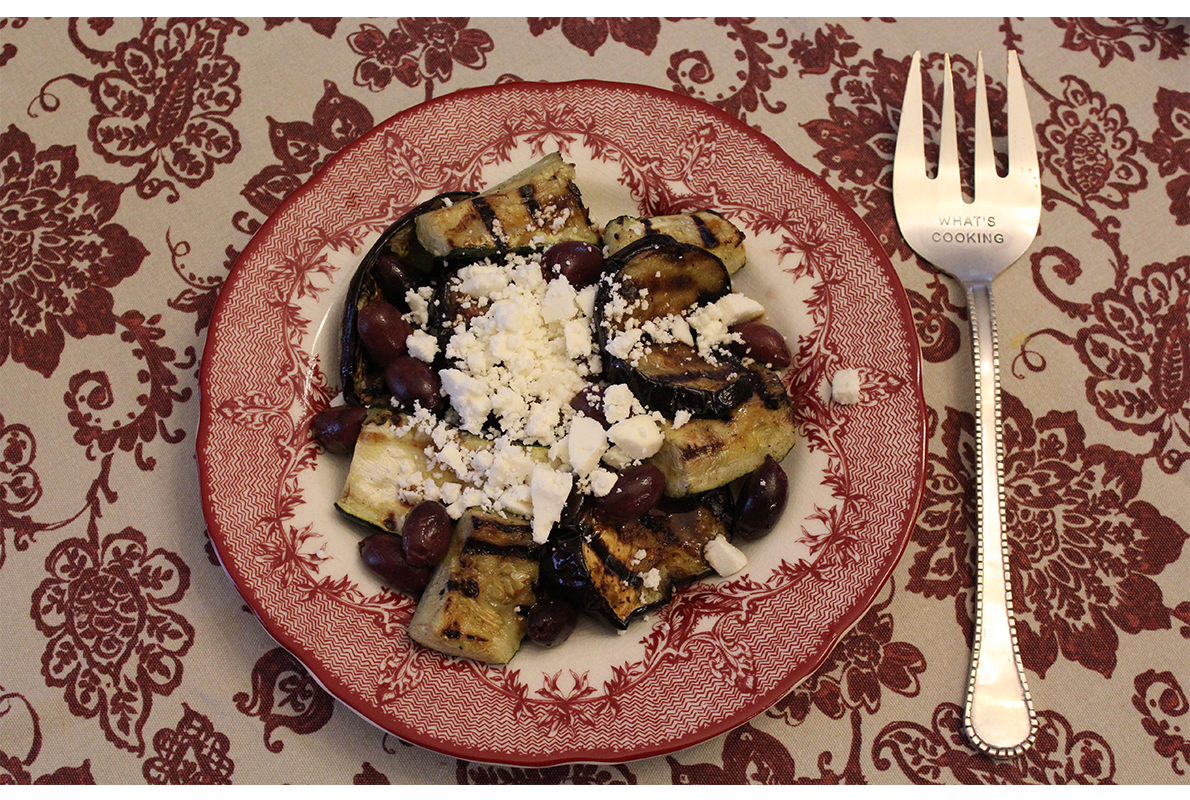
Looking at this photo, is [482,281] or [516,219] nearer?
[482,281]

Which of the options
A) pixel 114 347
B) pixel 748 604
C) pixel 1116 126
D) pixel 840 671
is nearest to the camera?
pixel 748 604

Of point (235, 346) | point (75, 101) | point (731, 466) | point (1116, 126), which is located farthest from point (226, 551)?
point (1116, 126)

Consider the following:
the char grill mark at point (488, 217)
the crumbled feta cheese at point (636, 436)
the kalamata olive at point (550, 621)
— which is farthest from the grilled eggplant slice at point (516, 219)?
the kalamata olive at point (550, 621)

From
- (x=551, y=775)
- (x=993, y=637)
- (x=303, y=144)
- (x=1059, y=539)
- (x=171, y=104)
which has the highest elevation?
(x=171, y=104)

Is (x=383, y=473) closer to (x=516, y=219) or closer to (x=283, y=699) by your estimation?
(x=283, y=699)

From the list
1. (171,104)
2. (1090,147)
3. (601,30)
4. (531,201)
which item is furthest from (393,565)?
(1090,147)

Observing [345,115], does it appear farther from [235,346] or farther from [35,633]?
[35,633]

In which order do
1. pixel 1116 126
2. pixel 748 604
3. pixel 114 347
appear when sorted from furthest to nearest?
pixel 1116 126, pixel 114 347, pixel 748 604
